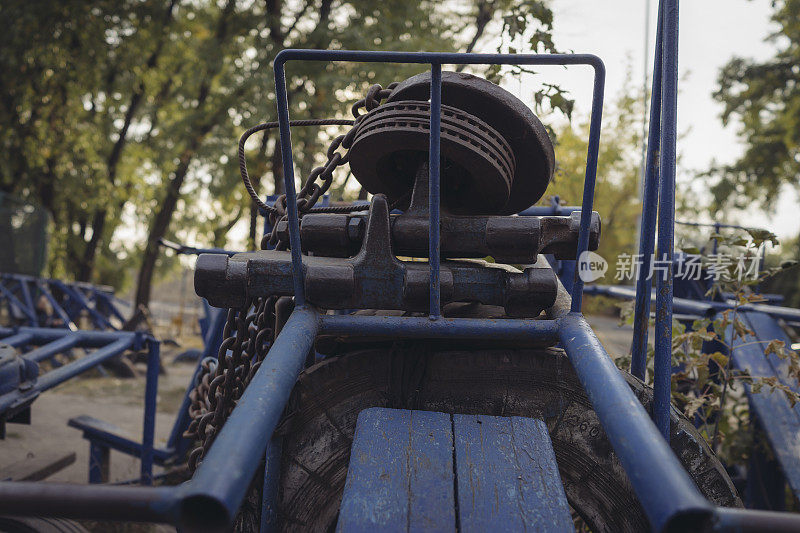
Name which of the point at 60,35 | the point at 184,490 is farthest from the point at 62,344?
the point at 60,35

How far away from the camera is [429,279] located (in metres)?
1.74

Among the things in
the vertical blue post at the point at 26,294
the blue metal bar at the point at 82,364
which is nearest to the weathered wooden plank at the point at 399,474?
the blue metal bar at the point at 82,364

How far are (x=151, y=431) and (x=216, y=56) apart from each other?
35.1 feet

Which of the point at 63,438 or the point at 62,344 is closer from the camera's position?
the point at 62,344

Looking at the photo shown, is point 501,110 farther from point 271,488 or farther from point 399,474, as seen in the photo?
point 271,488

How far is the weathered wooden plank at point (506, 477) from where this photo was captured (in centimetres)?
133

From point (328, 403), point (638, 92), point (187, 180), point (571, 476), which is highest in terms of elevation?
point (638, 92)

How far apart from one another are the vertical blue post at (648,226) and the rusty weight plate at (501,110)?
1.11ft

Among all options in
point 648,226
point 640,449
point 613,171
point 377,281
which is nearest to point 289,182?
point 377,281

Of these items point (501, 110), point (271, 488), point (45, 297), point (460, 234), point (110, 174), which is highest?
point (110, 174)

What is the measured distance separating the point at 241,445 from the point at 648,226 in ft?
5.22

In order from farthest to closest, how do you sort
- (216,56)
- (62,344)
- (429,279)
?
1. (216,56)
2. (62,344)
3. (429,279)

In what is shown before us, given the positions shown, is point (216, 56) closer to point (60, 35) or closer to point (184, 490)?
point (60, 35)

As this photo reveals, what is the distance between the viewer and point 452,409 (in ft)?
6.14
